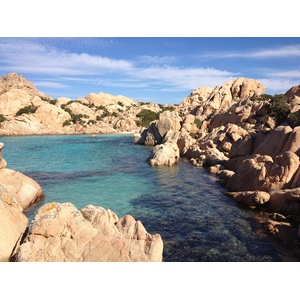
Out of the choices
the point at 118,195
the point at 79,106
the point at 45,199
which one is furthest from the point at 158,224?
the point at 79,106

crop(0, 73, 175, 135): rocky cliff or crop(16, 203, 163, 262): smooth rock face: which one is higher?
crop(16, 203, 163, 262): smooth rock face

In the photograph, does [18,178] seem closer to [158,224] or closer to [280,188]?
[158,224]

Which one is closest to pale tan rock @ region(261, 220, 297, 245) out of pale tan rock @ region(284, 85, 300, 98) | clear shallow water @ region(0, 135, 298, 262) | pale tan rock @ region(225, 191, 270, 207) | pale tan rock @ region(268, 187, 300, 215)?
clear shallow water @ region(0, 135, 298, 262)

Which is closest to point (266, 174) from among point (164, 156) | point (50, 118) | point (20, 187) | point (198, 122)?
point (164, 156)

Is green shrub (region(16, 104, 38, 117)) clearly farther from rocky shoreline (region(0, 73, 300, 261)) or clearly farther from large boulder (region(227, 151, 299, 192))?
large boulder (region(227, 151, 299, 192))

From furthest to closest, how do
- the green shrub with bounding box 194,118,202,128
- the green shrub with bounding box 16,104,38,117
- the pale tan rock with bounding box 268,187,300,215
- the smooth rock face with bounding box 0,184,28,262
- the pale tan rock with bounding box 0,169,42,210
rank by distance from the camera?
the green shrub with bounding box 16,104,38,117 < the green shrub with bounding box 194,118,202,128 < the pale tan rock with bounding box 0,169,42,210 < the pale tan rock with bounding box 268,187,300,215 < the smooth rock face with bounding box 0,184,28,262

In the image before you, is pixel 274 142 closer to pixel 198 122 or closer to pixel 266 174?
pixel 266 174

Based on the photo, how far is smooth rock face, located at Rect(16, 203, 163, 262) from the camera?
296 inches

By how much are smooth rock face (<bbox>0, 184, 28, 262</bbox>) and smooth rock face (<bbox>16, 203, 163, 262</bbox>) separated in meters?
1.19

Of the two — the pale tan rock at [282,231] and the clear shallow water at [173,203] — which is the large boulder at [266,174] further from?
the pale tan rock at [282,231]

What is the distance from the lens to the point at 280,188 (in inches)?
671

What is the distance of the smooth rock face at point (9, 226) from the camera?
8.58 m

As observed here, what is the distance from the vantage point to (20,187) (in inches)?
664

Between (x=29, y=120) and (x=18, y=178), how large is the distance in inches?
2659
